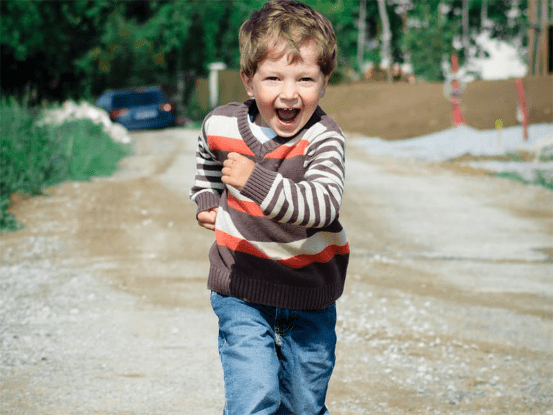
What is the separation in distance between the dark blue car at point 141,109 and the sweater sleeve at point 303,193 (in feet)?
69.3

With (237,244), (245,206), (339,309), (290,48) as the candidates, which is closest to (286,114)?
(290,48)

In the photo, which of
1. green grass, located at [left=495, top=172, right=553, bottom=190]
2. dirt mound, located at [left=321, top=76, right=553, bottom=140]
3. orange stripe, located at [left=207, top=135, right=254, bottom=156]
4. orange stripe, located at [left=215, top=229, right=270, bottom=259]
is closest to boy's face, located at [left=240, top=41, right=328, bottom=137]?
orange stripe, located at [left=207, top=135, right=254, bottom=156]

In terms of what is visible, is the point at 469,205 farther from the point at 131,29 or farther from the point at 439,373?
the point at 131,29

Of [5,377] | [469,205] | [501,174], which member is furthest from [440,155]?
[5,377]

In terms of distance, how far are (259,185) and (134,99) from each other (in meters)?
22.2

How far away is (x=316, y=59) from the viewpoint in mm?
2391

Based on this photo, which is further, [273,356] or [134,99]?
[134,99]

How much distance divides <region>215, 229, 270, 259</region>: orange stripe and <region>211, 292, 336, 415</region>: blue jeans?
162mm

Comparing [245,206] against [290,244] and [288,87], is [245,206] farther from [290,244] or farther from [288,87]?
[288,87]

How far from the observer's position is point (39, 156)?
10.3m

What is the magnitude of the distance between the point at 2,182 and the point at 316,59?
7.13 metres

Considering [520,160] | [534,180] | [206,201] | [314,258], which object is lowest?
[520,160]

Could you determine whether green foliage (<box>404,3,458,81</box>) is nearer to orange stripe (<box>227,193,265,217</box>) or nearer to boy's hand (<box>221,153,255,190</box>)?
orange stripe (<box>227,193,265,217</box>)

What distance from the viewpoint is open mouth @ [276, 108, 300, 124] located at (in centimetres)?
245
